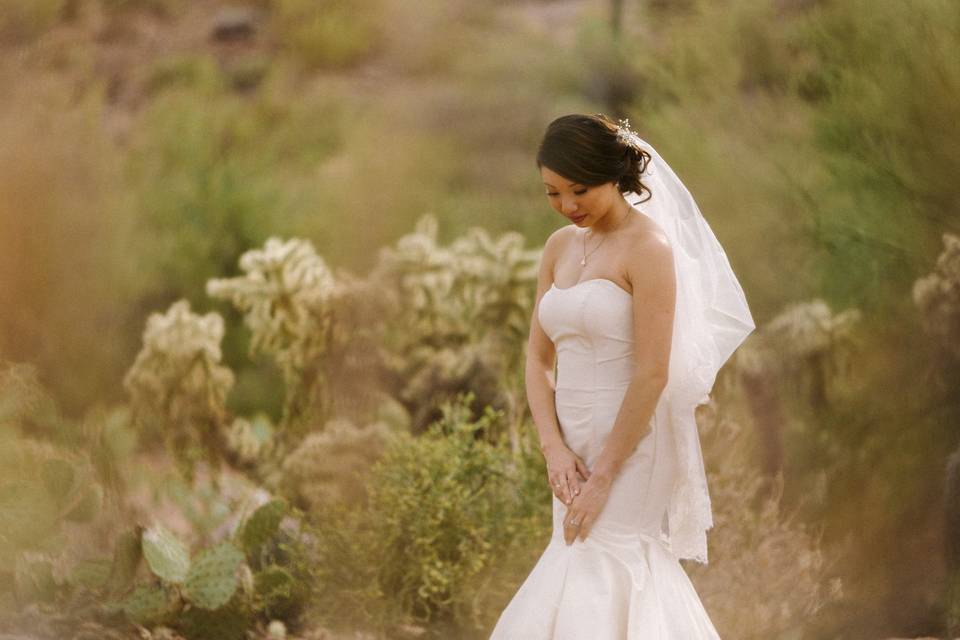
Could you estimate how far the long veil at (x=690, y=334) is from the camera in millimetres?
2854

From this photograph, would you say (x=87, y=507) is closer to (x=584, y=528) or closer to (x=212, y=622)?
(x=212, y=622)

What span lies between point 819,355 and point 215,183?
8.91ft

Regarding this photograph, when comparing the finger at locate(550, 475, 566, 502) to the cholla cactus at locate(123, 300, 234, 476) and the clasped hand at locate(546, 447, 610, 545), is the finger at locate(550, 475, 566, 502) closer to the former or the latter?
the clasped hand at locate(546, 447, 610, 545)

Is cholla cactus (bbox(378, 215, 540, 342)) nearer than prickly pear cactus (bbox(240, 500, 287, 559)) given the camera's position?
No

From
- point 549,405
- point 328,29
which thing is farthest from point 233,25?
point 549,405

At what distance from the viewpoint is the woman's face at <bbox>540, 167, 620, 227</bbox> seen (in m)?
2.75

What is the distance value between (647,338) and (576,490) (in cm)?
38

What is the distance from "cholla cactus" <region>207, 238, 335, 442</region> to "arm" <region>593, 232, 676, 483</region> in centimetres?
243

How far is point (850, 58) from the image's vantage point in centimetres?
505

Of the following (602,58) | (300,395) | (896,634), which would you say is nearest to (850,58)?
(602,58)

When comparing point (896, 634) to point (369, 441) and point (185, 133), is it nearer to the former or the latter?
point (369, 441)

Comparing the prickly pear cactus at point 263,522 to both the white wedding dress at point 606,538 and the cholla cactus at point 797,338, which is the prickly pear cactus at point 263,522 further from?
the cholla cactus at point 797,338

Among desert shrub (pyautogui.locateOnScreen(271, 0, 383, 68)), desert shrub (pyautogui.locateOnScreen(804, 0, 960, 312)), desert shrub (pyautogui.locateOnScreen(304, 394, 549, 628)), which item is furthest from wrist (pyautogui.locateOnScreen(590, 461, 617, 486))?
desert shrub (pyautogui.locateOnScreen(271, 0, 383, 68))

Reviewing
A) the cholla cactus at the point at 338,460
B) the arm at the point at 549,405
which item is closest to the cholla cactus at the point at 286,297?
the cholla cactus at the point at 338,460
